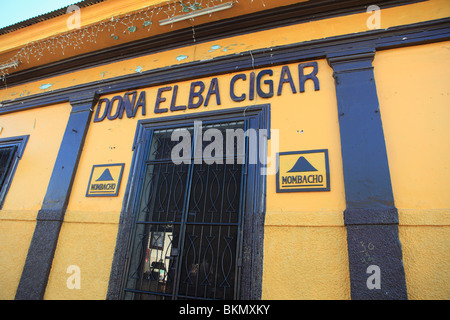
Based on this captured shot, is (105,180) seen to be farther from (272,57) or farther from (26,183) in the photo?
(272,57)

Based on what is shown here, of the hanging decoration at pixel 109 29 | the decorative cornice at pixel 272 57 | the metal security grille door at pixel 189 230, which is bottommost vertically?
the metal security grille door at pixel 189 230

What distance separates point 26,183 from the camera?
13.9ft

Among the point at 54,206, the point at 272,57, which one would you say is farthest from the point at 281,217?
the point at 54,206

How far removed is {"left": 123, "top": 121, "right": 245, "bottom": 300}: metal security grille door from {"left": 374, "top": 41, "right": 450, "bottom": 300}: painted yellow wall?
65.0 inches

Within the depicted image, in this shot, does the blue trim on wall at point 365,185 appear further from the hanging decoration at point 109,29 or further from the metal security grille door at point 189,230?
the hanging decoration at point 109,29

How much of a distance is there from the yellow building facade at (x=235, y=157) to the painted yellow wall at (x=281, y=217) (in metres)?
0.02

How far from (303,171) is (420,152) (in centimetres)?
117

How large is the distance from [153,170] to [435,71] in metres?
3.68

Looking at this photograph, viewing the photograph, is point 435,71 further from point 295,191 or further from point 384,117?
point 295,191

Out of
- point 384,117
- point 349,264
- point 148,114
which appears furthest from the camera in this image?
point 148,114

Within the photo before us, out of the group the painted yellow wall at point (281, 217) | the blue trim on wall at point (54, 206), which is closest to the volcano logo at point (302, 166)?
the painted yellow wall at point (281, 217)

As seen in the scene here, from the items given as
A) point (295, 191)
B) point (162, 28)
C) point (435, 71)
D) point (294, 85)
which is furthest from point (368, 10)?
point (162, 28)

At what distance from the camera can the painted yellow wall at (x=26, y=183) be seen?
3738mm

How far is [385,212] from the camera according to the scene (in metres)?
2.41
